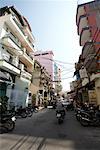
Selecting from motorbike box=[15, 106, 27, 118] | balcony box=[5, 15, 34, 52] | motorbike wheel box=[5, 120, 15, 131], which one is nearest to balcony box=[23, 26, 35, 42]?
balcony box=[5, 15, 34, 52]

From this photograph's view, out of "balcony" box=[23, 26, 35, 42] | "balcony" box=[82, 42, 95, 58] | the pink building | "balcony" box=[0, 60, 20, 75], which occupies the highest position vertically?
the pink building

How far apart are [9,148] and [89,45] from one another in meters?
15.7

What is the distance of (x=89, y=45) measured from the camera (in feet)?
61.6

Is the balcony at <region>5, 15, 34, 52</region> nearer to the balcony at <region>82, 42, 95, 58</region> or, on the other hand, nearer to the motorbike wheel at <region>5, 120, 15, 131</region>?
the balcony at <region>82, 42, 95, 58</region>

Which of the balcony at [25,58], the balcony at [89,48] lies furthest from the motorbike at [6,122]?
the balcony at [25,58]

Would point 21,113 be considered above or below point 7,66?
below

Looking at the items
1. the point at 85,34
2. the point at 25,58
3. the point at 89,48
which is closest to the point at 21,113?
the point at 25,58

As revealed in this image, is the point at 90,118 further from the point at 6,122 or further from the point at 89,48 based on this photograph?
the point at 89,48

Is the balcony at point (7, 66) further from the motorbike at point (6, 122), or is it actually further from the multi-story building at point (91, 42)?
the multi-story building at point (91, 42)

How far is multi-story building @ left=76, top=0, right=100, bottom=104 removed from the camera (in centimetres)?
1778

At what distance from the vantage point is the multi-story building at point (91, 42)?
1778 cm

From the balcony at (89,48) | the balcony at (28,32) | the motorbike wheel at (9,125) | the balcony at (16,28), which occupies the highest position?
the balcony at (28,32)

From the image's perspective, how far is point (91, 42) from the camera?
1847 cm

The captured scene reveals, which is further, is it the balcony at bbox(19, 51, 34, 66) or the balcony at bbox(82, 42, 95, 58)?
the balcony at bbox(19, 51, 34, 66)
